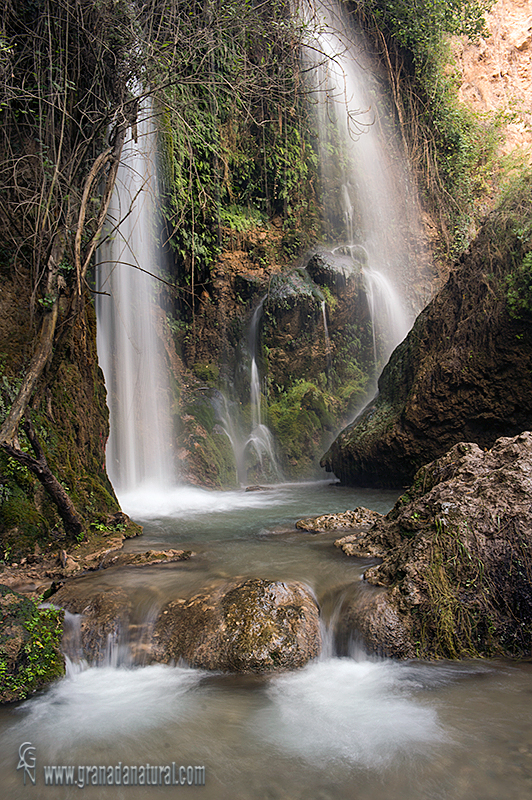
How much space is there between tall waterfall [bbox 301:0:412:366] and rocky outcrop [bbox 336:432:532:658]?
1204cm

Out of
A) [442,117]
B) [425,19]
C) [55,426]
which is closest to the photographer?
[55,426]

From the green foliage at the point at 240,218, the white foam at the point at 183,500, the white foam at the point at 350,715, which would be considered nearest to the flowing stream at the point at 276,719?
the white foam at the point at 350,715

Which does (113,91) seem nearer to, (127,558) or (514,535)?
(127,558)

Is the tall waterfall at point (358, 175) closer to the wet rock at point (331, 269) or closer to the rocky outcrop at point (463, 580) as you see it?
the wet rock at point (331, 269)

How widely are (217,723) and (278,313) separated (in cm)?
1091

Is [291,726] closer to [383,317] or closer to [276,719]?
[276,719]

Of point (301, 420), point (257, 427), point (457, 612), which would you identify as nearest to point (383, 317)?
point (301, 420)

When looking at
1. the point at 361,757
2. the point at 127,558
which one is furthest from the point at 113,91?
the point at 361,757

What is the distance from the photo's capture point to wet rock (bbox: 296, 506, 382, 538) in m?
5.59

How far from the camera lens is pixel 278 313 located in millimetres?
12578

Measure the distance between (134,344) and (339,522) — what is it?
6937 millimetres

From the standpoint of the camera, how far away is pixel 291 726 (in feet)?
7.94

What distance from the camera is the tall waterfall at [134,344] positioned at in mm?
9859

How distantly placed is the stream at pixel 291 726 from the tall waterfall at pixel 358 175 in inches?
516
